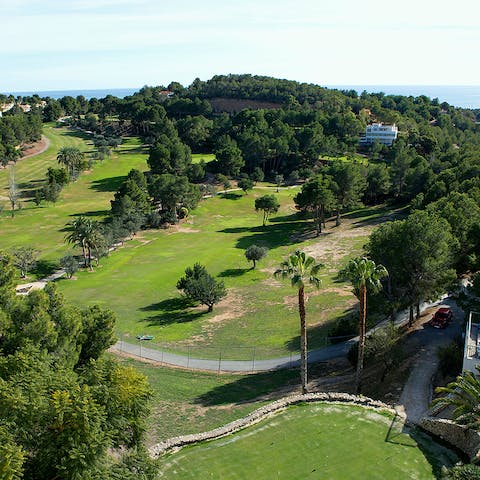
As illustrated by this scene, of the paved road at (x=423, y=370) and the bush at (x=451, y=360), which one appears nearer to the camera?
the paved road at (x=423, y=370)

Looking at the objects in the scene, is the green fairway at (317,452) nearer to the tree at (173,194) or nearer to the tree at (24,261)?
the tree at (24,261)

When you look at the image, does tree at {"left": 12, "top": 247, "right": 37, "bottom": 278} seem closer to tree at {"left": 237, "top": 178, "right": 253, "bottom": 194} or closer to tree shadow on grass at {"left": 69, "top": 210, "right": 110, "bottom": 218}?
tree shadow on grass at {"left": 69, "top": 210, "right": 110, "bottom": 218}

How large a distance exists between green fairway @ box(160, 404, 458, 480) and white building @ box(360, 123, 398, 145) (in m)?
139

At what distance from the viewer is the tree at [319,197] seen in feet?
291

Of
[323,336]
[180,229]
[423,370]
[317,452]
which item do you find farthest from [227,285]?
[317,452]

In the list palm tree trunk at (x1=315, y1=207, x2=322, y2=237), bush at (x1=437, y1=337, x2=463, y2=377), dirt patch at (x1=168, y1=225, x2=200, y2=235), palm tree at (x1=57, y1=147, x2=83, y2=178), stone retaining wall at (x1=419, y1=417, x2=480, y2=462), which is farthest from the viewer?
palm tree at (x1=57, y1=147, x2=83, y2=178)

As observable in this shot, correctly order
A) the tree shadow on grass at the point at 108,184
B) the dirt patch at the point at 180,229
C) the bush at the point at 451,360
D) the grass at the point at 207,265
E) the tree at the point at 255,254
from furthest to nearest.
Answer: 1. the tree shadow on grass at the point at 108,184
2. the dirt patch at the point at 180,229
3. the tree at the point at 255,254
4. the grass at the point at 207,265
5. the bush at the point at 451,360

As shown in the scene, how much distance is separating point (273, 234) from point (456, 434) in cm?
6530

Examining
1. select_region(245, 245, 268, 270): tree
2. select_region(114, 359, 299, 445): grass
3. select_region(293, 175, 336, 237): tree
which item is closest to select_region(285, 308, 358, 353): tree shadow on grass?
select_region(114, 359, 299, 445): grass

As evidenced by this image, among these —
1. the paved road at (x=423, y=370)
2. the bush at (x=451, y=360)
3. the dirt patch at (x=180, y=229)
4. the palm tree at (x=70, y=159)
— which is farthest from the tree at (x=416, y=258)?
the palm tree at (x=70, y=159)

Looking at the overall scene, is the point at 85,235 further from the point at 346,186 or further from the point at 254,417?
the point at 346,186

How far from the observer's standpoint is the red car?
45531 mm

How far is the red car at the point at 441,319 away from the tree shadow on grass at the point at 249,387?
44.9 ft

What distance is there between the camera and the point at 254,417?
104ft
